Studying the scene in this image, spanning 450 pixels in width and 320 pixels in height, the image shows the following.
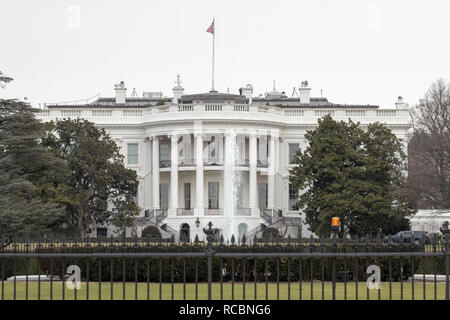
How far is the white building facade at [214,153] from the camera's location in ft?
241

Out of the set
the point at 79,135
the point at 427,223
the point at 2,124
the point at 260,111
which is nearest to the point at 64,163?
the point at 2,124

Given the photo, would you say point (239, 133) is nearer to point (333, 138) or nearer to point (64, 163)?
point (333, 138)

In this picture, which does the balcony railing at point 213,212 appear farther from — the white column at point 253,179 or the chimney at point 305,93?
the chimney at point 305,93

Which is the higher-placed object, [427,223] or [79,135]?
[79,135]

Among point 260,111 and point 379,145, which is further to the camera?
point 260,111

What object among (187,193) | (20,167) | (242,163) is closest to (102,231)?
(187,193)

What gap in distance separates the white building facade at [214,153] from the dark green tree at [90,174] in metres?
4.27

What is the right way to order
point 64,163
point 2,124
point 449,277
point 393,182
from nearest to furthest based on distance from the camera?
point 449,277
point 2,124
point 64,163
point 393,182

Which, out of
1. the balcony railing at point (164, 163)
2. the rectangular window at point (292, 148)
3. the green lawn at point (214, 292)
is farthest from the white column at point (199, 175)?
the green lawn at point (214, 292)

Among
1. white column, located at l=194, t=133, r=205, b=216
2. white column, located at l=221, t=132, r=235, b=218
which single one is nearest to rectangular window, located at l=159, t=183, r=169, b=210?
white column, located at l=194, t=133, r=205, b=216

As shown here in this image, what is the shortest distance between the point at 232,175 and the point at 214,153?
2.54m

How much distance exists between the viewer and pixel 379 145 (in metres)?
64.1
